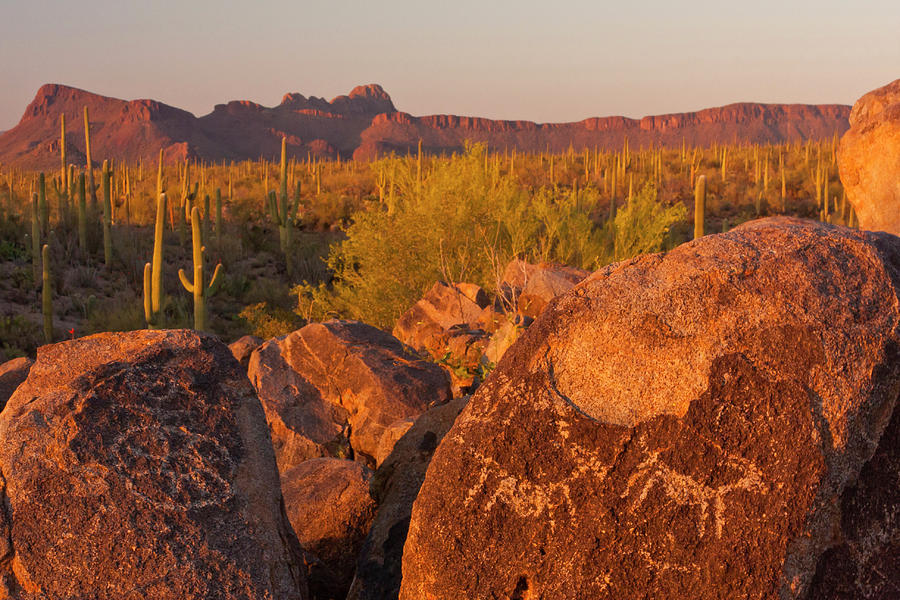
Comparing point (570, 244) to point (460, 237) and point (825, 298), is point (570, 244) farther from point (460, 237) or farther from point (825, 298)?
point (825, 298)

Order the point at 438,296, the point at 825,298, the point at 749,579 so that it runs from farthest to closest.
Result: the point at 438,296 < the point at 825,298 < the point at 749,579

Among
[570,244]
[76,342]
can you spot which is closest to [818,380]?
[76,342]

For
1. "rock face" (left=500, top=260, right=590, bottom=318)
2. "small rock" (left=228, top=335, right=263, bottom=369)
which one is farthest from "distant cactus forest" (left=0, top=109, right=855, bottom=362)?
"small rock" (left=228, top=335, right=263, bottom=369)

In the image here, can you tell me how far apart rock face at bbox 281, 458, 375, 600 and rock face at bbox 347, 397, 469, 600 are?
110 mm

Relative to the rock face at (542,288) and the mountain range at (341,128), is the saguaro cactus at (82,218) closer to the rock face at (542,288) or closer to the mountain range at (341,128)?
the rock face at (542,288)

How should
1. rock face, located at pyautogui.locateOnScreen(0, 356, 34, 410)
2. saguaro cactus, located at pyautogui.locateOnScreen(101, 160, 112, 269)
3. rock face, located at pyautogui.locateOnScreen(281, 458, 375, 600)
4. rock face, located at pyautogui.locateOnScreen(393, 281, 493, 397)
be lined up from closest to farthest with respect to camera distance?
rock face, located at pyautogui.locateOnScreen(281, 458, 375, 600)
rock face, located at pyautogui.locateOnScreen(0, 356, 34, 410)
rock face, located at pyautogui.locateOnScreen(393, 281, 493, 397)
saguaro cactus, located at pyautogui.locateOnScreen(101, 160, 112, 269)

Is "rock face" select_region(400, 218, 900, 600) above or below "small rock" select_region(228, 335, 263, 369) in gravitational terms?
above

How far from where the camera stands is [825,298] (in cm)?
235

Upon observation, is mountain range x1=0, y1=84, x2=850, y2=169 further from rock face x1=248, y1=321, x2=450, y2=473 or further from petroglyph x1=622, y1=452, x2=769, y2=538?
petroglyph x1=622, y1=452, x2=769, y2=538

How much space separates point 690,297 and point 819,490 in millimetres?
653

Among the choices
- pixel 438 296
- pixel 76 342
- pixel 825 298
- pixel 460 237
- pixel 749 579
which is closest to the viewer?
pixel 749 579

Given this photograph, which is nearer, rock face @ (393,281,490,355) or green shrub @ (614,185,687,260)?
rock face @ (393,281,490,355)

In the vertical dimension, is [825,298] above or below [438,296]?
above

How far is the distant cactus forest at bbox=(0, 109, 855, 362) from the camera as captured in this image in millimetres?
12945
